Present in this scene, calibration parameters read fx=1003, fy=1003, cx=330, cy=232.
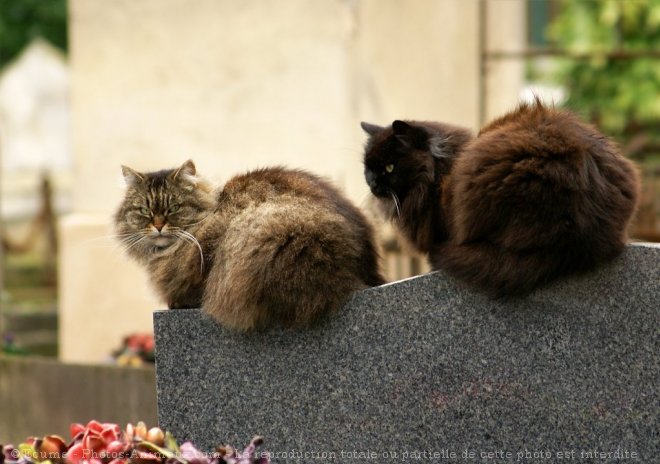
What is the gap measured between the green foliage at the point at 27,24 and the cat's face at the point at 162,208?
62.8 ft

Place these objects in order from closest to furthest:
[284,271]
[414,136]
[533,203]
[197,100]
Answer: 1. [533,203]
2. [284,271]
3. [414,136]
4. [197,100]

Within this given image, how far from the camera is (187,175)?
4.62 meters

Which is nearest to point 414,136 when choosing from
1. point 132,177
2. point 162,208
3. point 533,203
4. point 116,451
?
point 533,203

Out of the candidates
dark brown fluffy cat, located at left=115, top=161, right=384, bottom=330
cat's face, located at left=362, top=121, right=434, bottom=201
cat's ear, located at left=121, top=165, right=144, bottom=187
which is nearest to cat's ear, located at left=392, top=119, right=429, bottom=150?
cat's face, located at left=362, top=121, right=434, bottom=201

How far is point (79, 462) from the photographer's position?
133 inches

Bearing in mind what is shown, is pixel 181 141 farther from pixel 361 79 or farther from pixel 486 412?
pixel 486 412

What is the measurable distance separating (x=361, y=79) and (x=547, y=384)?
4.51 metres

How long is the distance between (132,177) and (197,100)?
3.84 metres

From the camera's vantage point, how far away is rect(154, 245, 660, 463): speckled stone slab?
4020 millimetres

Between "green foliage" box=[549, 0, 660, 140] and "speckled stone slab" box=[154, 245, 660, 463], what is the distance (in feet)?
35.0

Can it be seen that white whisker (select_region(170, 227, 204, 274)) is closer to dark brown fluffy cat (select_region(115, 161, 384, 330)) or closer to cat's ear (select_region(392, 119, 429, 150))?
dark brown fluffy cat (select_region(115, 161, 384, 330))

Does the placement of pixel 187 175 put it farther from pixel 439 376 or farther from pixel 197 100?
pixel 197 100

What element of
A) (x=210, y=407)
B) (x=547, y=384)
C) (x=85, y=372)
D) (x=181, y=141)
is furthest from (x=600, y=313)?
(x=181, y=141)

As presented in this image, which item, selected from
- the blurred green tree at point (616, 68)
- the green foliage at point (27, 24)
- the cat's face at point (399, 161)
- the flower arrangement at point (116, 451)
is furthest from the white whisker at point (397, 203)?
the green foliage at point (27, 24)
